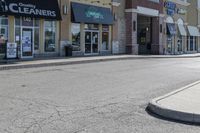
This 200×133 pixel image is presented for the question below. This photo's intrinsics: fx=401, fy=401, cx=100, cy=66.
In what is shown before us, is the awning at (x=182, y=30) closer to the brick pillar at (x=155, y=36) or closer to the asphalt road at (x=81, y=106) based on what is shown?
the brick pillar at (x=155, y=36)

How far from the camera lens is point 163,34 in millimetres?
51125

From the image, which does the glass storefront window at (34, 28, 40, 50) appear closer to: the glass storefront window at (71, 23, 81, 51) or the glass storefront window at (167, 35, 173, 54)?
the glass storefront window at (71, 23, 81, 51)

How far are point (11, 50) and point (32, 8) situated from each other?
4448 millimetres

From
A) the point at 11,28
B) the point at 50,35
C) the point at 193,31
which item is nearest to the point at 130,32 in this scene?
the point at 50,35

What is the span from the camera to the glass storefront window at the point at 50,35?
31211mm

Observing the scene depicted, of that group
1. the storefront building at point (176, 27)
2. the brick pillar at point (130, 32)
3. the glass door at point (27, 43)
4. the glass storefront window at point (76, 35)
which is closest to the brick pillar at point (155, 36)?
the storefront building at point (176, 27)

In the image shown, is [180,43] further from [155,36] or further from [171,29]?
[155,36]

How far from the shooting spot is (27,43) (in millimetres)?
29219

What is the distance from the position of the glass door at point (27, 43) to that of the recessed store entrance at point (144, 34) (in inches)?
907

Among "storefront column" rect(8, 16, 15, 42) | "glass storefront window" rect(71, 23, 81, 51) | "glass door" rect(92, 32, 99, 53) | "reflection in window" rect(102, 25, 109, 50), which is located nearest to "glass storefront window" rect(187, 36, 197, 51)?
"reflection in window" rect(102, 25, 109, 50)

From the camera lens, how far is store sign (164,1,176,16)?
172 ft

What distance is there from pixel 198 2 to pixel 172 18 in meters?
11.2

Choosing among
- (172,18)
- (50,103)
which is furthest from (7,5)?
(172,18)

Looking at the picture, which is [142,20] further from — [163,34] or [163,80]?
[163,80]
